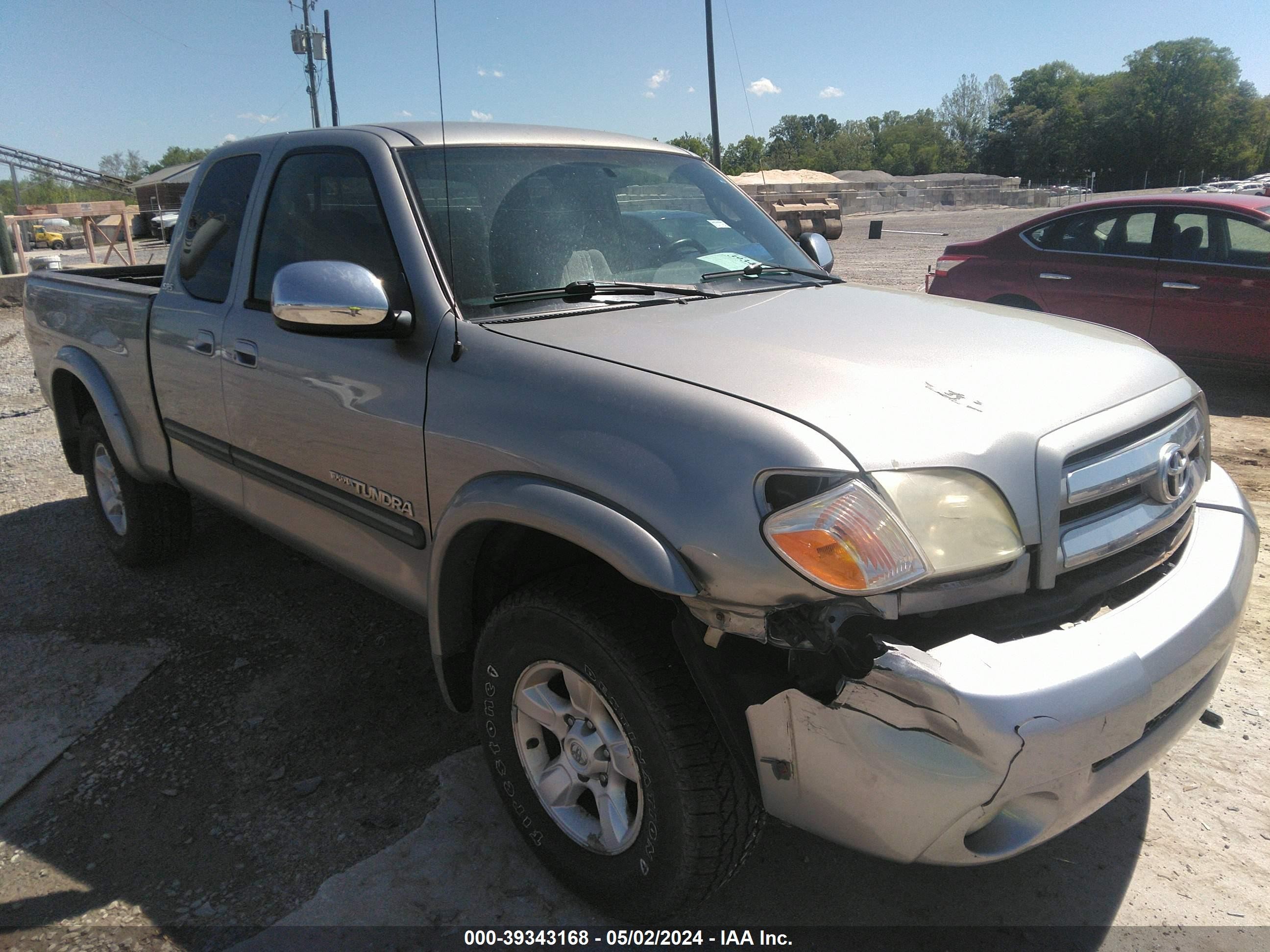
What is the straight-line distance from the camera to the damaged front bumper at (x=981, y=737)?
5.33 ft

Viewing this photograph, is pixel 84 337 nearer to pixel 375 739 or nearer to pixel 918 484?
pixel 375 739

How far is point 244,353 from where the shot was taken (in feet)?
10.1

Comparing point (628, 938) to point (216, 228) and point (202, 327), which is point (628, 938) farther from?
point (216, 228)

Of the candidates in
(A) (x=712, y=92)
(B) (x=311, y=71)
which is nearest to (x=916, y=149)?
(A) (x=712, y=92)

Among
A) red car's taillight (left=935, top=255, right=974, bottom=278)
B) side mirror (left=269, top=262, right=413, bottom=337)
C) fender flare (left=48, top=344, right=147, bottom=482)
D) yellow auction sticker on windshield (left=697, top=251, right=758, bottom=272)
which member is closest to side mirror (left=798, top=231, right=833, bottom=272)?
yellow auction sticker on windshield (left=697, top=251, right=758, bottom=272)

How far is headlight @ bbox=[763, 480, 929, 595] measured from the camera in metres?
1.69

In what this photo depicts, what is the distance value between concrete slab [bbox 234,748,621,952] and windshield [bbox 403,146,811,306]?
1.48 metres

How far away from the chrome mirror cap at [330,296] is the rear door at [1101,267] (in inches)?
260

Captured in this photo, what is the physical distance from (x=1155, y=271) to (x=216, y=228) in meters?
6.77

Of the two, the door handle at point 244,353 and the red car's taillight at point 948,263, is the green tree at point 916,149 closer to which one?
the red car's taillight at point 948,263

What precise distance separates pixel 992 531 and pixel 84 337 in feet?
13.3

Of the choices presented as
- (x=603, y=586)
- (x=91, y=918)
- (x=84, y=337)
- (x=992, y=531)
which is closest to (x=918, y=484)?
(x=992, y=531)

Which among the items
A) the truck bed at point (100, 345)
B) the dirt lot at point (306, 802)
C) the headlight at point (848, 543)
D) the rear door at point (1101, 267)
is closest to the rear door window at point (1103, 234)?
the rear door at point (1101, 267)

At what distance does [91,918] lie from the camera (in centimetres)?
233
